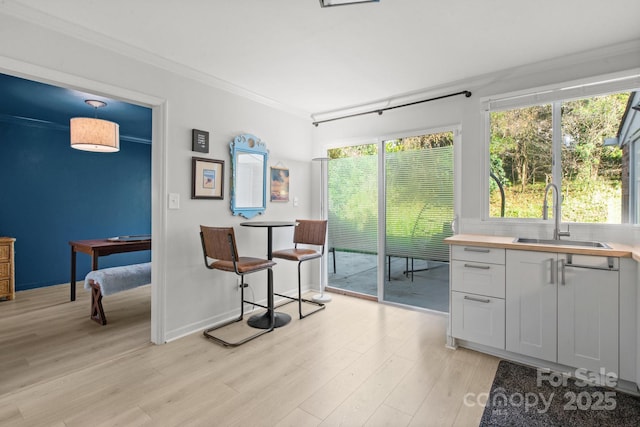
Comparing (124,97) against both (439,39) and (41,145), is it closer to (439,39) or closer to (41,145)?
(439,39)

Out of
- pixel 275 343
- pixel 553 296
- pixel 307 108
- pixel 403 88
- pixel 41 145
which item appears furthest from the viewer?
pixel 41 145

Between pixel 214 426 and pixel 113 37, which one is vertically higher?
pixel 113 37

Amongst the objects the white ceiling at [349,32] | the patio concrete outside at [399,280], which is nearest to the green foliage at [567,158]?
the white ceiling at [349,32]

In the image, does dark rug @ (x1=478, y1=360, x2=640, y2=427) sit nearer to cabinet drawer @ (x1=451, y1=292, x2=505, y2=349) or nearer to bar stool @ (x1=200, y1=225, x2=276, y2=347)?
cabinet drawer @ (x1=451, y1=292, x2=505, y2=349)

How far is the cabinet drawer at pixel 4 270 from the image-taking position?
12.6ft

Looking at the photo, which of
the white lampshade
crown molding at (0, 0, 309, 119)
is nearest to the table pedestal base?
crown molding at (0, 0, 309, 119)

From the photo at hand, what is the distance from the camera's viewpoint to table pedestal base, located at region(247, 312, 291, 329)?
3041mm

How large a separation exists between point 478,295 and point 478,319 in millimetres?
184

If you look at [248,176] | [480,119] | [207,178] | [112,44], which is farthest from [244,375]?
[480,119]

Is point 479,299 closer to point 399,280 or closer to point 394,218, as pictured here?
point 399,280

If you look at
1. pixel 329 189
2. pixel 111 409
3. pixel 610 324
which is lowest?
pixel 111 409

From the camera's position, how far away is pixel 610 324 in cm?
198

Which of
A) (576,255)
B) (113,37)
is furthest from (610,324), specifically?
(113,37)

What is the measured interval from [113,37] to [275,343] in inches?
104
